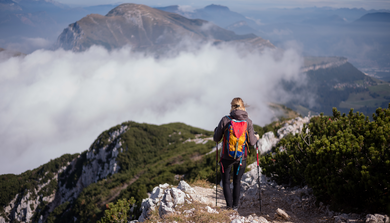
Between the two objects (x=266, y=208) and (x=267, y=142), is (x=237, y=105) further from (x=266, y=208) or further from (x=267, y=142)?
(x=267, y=142)

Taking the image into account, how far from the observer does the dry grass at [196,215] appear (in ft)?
24.6

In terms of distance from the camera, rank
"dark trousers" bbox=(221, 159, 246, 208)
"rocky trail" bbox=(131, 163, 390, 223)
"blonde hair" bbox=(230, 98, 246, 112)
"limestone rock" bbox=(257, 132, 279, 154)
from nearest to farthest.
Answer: "blonde hair" bbox=(230, 98, 246, 112) → "dark trousers" bbox=(221, 159, 246, 208) → "rocky trail" bbox=(131, 163, 390, 223) → "limestone rock" bbox=(257, 132, 279, 154)

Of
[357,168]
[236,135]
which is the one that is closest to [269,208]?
[357,168]

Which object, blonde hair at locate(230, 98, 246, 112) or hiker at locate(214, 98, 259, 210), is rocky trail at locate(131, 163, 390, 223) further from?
blonde hair at locate(230, 98, 246, 112)

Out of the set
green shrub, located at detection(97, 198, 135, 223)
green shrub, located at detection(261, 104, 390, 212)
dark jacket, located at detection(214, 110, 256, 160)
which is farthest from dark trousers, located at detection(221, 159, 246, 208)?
green shrub, located at detection(97, 198, 135, 223)

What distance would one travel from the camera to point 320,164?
25.5 feet

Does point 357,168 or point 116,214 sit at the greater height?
point 357,168

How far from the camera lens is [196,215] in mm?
8109

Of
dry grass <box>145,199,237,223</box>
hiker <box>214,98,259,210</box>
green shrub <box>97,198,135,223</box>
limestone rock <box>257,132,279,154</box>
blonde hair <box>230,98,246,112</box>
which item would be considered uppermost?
blonde hair <box>230,98,246,112</box>

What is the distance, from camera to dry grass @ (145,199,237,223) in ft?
24.6

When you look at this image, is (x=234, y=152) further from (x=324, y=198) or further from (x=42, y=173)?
(x=42, y=173)

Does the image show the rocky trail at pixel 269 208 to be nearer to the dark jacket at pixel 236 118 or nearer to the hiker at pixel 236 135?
the hiker at pixel 236 135

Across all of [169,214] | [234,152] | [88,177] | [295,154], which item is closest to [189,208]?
[169,214]

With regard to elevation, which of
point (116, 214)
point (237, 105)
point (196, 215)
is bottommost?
point (116, 214)
